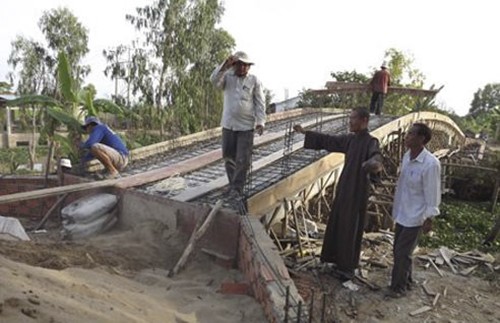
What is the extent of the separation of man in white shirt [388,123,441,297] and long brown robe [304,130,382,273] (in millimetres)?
332

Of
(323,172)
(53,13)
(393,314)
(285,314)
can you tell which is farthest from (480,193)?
(53,13)

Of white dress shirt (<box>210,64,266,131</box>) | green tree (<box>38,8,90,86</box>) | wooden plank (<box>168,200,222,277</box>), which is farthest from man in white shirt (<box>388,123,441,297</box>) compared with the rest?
green tree (<box>38,8,90,86</box>)

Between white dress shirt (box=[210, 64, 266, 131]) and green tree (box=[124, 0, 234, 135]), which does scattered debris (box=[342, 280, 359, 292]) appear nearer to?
white dress shirt (box=[210, 64, 266, 131])

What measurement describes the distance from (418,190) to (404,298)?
1119 mm

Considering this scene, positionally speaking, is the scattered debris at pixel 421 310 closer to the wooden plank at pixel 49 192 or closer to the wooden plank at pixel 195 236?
the wooden plank at pixel 195 236

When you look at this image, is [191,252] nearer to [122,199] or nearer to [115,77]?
[122,199]

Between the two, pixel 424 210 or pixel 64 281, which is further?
pixel 424 210

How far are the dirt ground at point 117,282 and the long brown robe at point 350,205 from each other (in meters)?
1.17

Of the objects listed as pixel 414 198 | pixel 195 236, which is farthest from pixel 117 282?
pixel 414 198

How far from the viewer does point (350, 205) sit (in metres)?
4.41

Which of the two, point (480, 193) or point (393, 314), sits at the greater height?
point (393, 314)

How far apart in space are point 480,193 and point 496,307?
15204mm

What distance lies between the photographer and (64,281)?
110 inches

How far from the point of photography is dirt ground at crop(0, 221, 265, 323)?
227 centimetres
